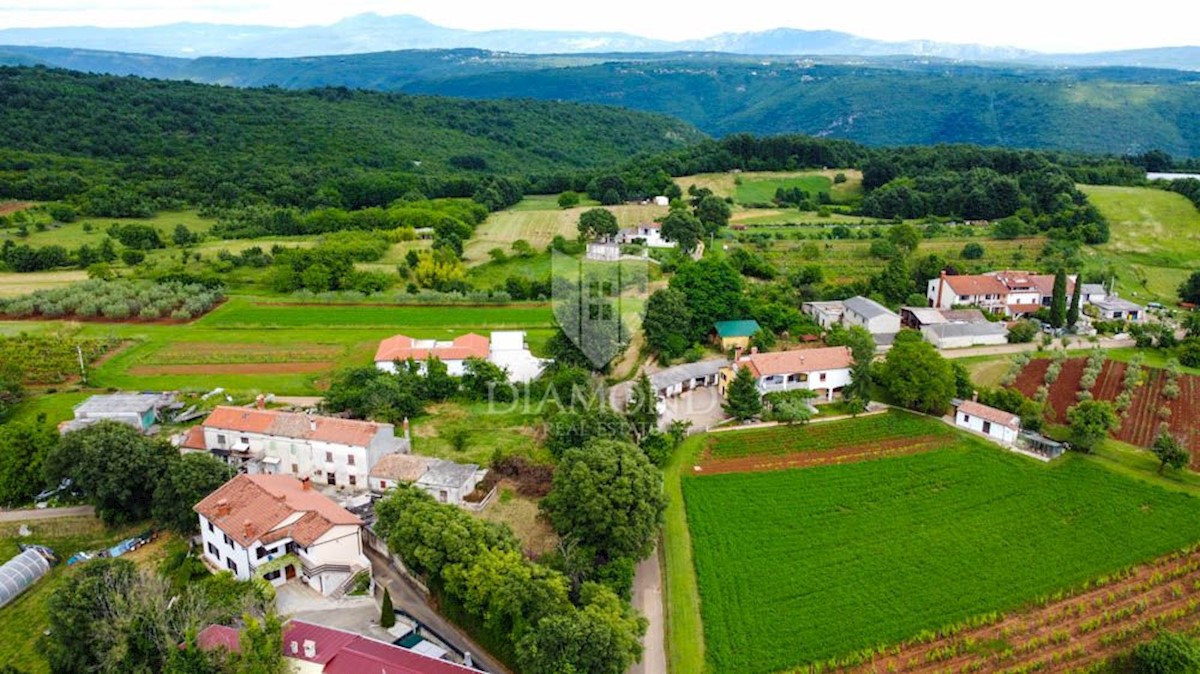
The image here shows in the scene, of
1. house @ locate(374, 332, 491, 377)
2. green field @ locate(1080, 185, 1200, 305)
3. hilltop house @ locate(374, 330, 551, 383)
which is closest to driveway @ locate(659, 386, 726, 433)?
hilltop house @ locate(374, 330, 551, 383)

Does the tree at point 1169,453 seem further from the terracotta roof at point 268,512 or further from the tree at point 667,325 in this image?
the terracotta roof at point 268,512

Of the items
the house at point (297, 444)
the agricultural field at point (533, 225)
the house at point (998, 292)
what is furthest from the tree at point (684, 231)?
the house at point (297, 444)

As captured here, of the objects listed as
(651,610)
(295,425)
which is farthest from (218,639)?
(295,425)

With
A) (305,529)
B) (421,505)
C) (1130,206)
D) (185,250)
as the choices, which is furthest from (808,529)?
(1130,206)

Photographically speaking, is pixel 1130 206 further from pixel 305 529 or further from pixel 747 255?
pixel 305 529

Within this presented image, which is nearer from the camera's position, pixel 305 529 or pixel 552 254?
pixel 305 529

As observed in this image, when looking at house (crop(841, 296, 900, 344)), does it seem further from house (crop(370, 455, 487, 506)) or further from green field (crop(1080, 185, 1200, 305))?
house (crop(370, 455, 487, 506))
